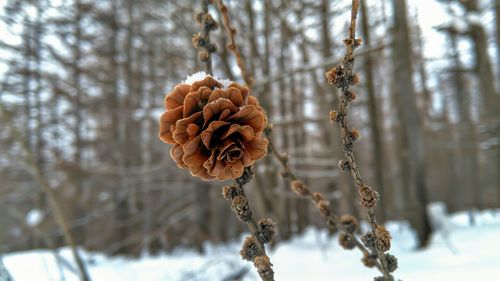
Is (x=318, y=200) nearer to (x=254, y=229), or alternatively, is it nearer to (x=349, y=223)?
(x=349, y=223)

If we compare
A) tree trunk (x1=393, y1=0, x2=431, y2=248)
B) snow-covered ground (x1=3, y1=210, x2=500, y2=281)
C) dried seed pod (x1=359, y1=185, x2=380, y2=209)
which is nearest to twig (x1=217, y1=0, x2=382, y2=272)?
dried seed pod (x1=359, y1=185, x2=380, y2=209)

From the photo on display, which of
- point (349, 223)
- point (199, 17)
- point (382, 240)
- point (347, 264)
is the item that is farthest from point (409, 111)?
point (382, 240)

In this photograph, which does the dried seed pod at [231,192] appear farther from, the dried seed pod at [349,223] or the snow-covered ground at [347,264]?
the snow-covered ground at [347,264]

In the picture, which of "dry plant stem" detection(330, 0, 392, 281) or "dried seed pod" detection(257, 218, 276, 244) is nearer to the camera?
"dry plant stem" detection(330, 0, 392, 281)

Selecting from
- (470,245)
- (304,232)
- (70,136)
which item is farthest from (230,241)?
(470,245)

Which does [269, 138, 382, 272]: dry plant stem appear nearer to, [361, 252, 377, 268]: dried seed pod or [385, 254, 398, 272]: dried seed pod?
[361, 252, 377, 268]: dried seed pod

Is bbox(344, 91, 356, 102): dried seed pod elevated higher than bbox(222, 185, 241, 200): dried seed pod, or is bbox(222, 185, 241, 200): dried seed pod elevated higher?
bbox(344, 91, 356, 102): dried seed pod
